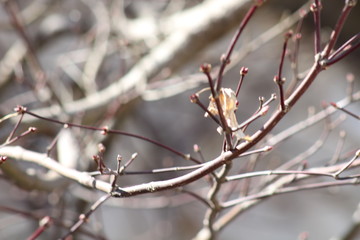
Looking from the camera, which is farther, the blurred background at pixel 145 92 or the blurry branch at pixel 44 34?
the blurry branch at pixel 44 34

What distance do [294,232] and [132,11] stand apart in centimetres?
175

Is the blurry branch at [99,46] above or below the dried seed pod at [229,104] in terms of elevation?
above

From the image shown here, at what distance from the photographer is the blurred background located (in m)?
1.19

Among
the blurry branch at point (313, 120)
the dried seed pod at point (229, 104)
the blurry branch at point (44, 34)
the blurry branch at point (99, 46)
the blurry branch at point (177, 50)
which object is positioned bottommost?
the dried seed pod at point (229, 104)

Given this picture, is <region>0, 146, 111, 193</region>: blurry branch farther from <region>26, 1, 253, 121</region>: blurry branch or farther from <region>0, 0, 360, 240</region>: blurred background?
<region>26, 1, 253, 121</region>: blurry branch

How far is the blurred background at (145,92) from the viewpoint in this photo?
46.9 inches

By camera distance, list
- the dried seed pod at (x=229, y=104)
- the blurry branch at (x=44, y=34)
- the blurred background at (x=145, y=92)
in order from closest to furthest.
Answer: the dried seed pod at (x=229, y=104) < the blurred background at (x=145, y=92) < the blurry branch at (x=44, y=34)

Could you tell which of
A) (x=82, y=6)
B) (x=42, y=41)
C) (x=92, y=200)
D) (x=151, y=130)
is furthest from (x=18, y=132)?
(x=82, y=6)

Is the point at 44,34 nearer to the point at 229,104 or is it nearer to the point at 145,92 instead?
the point at 145,92

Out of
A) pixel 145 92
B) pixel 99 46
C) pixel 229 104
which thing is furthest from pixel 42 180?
pixel 99 46

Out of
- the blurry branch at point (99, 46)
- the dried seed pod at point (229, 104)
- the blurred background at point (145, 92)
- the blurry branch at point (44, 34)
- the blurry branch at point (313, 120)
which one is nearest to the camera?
the dried seed pod at point (229, 104)

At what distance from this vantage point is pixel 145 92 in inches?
A: 46.3

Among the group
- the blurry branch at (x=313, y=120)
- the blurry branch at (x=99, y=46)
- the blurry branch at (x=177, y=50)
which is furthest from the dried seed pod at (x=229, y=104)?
the blurry branch at (x=99, y=46)

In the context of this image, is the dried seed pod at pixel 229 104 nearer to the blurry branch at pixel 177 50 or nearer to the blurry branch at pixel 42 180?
the blurry branch at pixel 42 180
